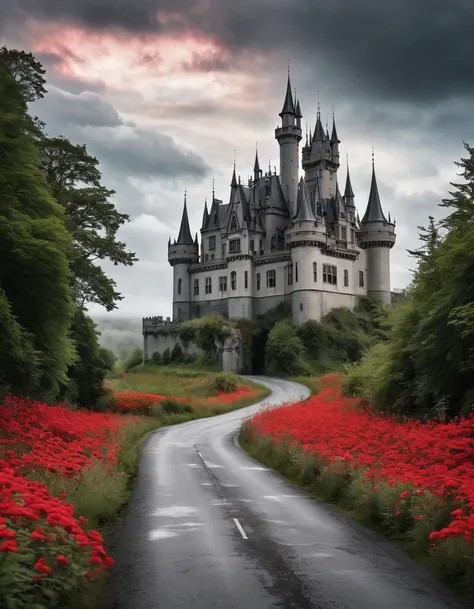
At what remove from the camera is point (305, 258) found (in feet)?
265

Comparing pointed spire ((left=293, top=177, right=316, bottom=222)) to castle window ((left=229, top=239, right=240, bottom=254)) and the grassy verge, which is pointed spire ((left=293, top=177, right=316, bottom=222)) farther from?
the grassy verge

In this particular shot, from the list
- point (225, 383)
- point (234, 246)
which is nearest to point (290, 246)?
point (234, 246)

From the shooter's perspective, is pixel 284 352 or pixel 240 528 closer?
pixel 240 528

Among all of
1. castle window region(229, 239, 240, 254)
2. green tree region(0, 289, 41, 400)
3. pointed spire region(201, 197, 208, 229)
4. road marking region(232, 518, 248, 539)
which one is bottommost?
road marking region(232, 518, 248, 539)

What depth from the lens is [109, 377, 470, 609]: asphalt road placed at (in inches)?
339

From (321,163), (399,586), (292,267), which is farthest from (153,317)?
(399,586)

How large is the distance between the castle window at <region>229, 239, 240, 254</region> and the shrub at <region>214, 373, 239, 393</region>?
2997 cm

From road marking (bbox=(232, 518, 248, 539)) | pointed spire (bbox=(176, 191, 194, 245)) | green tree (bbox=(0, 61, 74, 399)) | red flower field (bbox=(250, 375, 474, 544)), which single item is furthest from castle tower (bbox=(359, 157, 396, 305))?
road marking (bbox=(232, 518, 248, 539))

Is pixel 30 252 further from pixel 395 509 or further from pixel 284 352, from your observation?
pixel 284 352

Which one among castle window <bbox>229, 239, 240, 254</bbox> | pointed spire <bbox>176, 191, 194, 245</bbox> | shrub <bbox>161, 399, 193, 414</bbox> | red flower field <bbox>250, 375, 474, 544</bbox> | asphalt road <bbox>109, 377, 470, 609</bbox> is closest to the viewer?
asphalt road <bbox>109, 377, 470, 609</bbox>

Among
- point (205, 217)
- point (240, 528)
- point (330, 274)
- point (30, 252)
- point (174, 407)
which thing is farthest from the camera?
point (205, 217)

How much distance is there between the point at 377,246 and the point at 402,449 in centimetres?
7574

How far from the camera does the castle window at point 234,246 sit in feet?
288

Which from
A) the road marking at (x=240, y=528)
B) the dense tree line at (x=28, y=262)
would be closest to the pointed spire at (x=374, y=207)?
the dense tree line at (x=28, y=262)
